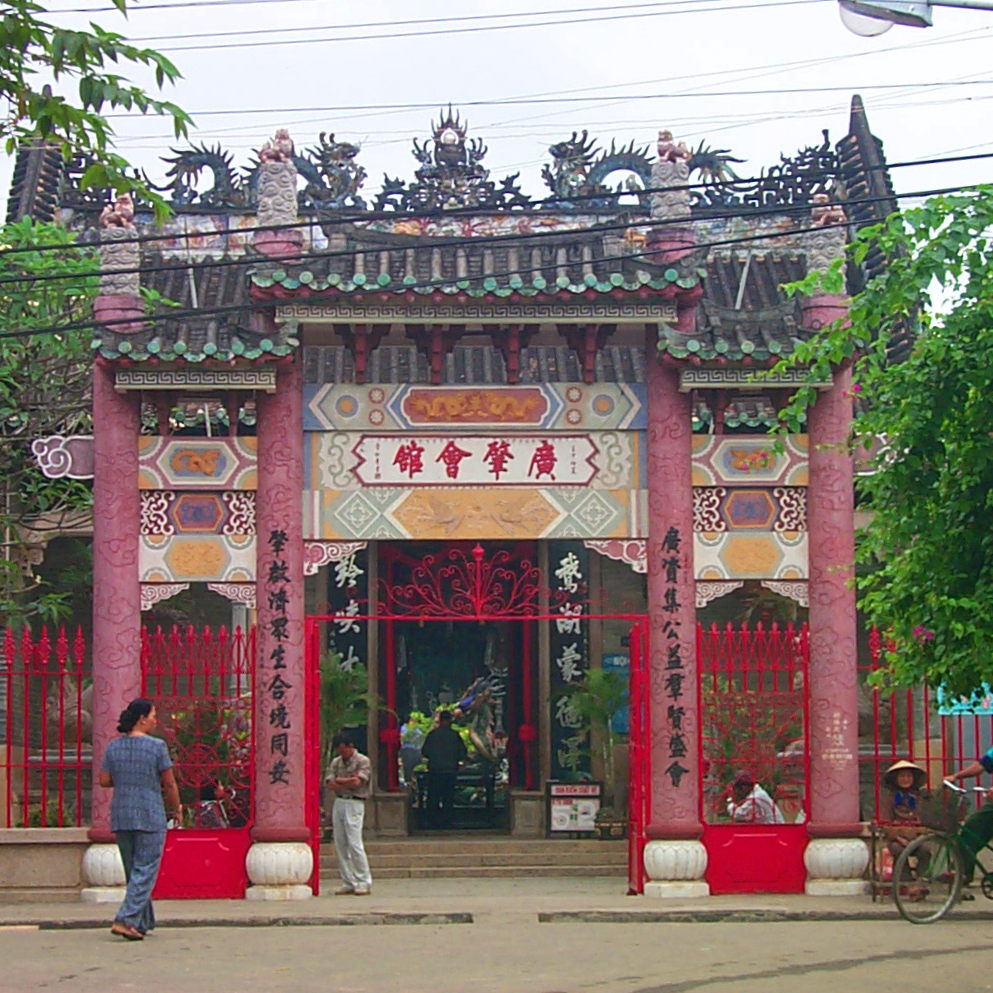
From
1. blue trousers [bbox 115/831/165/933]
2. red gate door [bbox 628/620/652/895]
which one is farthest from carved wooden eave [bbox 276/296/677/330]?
blue trousers [bbox 115/831/165/933]

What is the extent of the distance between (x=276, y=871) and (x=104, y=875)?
1.33m

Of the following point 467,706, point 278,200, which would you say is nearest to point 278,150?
point 278,200

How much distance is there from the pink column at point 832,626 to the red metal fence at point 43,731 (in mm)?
5762

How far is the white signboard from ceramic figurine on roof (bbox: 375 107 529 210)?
7101 millimetres

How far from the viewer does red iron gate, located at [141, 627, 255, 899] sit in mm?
14922

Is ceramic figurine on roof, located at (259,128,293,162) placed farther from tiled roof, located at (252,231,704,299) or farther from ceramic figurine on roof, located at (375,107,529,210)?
ceramic figurine on roof, located at (375,107,529,210)

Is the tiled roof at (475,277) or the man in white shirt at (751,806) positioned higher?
the tiled roof at (475,277)

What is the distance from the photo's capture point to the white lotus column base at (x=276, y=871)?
14.8 meters

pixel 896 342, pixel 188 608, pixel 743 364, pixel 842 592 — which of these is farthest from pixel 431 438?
pixel 896 342

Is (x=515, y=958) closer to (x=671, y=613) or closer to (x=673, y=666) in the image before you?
(x=673, y=666)

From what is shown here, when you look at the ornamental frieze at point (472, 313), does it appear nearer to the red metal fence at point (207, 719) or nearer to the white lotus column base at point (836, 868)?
the red metal fence at point (207, 719)

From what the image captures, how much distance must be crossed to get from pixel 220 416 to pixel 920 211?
34.2 ft

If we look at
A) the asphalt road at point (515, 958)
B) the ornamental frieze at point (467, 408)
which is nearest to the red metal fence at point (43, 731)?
the asphalt road at point (515, 958)

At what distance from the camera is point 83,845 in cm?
1495
